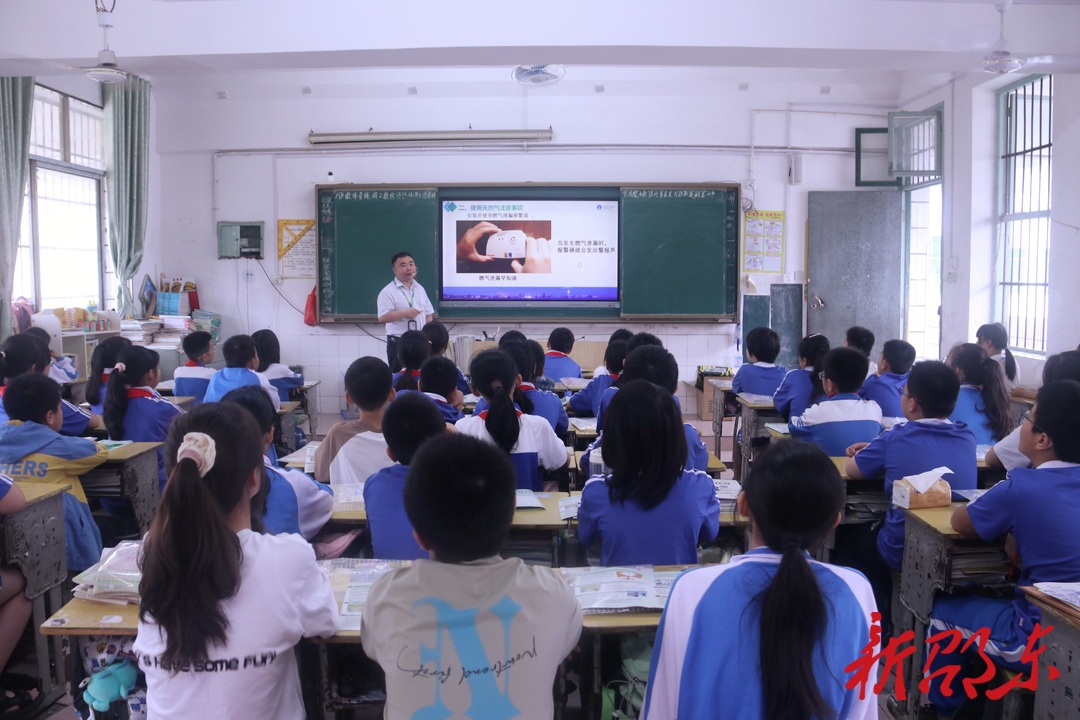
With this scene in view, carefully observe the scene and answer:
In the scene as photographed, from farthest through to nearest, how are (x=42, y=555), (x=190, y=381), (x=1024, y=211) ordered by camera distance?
(x=1024, y=211) → (x=190, y=381) → (x=42, y=555)

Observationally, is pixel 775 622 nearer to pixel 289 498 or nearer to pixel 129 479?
pixel 289 498

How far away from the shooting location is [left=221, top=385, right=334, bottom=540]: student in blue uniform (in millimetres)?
1986

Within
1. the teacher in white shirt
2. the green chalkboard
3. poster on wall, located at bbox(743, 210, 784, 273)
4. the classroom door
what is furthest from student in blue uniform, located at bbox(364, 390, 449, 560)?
the classroom door

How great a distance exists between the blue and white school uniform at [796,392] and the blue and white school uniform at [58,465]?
3099 millimetres

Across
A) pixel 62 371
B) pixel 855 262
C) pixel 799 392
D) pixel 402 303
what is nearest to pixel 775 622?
pixel 799 392

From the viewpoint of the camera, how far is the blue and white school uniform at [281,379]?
15.1 feet

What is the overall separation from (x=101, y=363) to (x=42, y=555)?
1.51m

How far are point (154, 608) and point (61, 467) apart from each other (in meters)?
1.65

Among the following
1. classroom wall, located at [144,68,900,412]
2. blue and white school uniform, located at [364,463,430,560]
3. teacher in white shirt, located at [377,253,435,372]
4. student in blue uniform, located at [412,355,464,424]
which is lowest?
blue and white school uniform, located at [364,463,430,560]

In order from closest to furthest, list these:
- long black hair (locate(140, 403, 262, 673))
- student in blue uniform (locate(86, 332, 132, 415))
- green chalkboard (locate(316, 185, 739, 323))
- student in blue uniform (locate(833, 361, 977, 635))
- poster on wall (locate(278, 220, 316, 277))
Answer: long black hair (locate(140, 403, 262, 673)) < student in blue uniform (locate(833, 361, 977, 635)) < student in blue uniform (locate(86, 332, 132, 415)) < green chalkboard (locate(316, 185, 739, 323)) < poster on wall (locate(278, 220, 316, 277))

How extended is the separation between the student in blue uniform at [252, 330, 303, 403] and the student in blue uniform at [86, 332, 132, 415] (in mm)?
943

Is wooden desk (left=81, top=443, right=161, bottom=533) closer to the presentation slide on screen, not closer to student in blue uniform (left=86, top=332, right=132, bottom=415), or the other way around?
student in blue uniform (left=86, top=332, right=132, bottom=415)

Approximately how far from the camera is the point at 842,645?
3.84 feet

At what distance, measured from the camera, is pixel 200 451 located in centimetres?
132
